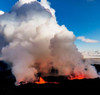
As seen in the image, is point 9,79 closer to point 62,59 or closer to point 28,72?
point 28,72

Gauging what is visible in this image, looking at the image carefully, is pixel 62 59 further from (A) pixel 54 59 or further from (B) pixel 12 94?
(B) pixel 12 94

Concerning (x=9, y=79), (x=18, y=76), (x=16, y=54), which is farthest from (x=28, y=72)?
(x=16, y=54)

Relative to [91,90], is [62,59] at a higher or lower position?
higher

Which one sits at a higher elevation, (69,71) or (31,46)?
(31,46)

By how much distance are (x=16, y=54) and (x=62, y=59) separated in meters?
8.31

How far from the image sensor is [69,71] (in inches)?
869

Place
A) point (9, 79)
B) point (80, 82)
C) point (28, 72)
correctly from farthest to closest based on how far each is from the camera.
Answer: point (9, 79)
point (28, 72)
point (80, 82)

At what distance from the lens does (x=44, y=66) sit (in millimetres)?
27047

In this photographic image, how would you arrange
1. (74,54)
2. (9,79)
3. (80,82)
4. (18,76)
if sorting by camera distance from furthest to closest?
(74,54), (9,79), (18,76), (80,82)

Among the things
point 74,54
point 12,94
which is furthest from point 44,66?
point 12,94

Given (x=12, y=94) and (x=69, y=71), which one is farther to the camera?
(x=69, y=71)

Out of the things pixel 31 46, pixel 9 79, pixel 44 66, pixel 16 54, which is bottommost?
pixel 9 79

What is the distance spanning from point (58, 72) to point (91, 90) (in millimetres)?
12798

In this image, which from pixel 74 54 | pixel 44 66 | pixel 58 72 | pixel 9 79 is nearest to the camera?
pixel 9 79
